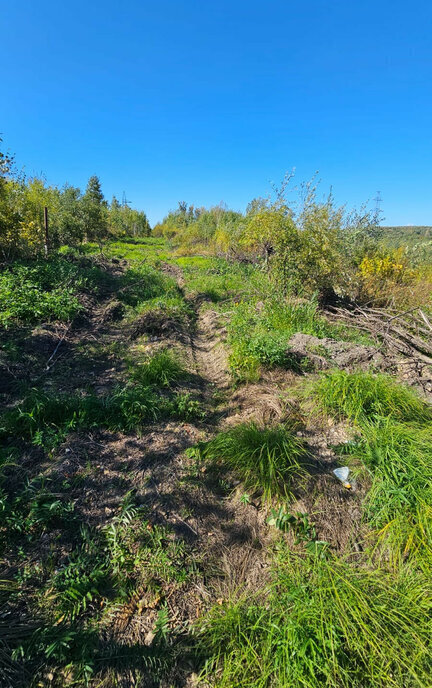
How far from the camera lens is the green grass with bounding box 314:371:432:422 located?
3172 mm

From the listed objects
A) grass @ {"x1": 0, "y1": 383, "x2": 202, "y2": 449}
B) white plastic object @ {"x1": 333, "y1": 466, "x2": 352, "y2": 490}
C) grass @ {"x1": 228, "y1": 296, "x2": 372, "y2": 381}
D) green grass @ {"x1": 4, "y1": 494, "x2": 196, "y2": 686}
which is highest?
grass @ {"x1": 228, "y1": 296, "x2": 372, "y2": 381}

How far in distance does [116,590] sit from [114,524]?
433 mm

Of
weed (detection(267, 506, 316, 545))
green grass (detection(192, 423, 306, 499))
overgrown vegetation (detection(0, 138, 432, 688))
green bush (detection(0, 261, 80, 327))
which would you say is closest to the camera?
overgrown vegetation (detection(0, 138, 432, 688))

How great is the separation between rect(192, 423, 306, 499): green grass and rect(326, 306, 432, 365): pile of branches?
2.93 metres

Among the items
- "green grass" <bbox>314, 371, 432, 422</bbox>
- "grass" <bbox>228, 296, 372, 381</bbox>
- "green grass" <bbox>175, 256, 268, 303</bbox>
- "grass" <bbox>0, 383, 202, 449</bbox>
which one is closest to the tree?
"green grass" <bbox>175, 256, 268, 303</bbox>

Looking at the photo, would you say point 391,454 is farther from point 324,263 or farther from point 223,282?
point 223,282

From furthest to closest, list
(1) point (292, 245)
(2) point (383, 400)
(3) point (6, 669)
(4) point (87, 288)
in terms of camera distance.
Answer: (4) point (87, 288) < (1) point (292, 245) < (2) point (383, 400) < (3) point (6, 669)

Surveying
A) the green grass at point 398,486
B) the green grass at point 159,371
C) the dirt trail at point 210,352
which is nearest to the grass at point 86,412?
the green grass at point 159,371

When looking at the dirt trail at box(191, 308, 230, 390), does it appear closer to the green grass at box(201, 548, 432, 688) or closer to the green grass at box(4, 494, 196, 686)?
the green grass at box(4, 494, 196, 686)

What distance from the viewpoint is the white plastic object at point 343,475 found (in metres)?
2.57

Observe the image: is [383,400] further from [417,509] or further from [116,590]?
[116,590]

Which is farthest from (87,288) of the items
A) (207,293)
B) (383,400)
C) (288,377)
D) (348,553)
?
(348,553)

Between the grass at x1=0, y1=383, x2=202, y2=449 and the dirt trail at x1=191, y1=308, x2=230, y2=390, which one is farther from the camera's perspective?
the dirt trail at x1=191, y1=308, x2=230, y2=390

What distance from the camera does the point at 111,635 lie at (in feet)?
5.42
